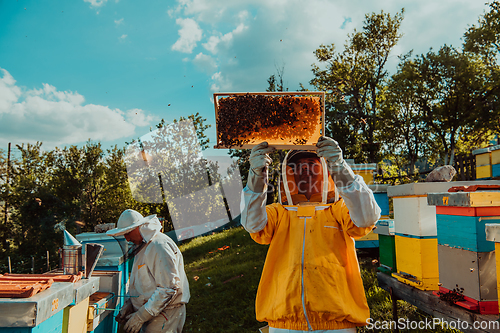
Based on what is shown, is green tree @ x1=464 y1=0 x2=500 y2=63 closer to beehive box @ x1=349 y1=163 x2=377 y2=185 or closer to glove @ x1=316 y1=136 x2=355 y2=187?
beehive box @ x1=349 y1=163 x2=377 y2=185

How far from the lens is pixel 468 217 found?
97.2 inches

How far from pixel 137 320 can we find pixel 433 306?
2.90 m

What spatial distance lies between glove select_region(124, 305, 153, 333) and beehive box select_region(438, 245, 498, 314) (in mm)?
2851

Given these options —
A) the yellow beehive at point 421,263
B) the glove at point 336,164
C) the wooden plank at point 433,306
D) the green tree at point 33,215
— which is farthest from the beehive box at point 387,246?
the green tree at point 33,215

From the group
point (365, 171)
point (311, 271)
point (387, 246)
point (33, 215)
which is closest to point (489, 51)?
point (365, 171)

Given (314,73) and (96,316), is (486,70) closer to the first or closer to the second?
(314,73)

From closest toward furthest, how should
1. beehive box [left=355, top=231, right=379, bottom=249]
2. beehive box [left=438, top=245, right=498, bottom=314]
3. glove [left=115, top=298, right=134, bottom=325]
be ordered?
beehive box [left=438, top=245, right=498, bottom=314] < glove [left=115, top=298, right=134, bottom=325] < beehive box [left=355, top=231, right=379, bottom=249]

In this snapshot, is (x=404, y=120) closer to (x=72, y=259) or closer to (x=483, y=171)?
(x=483, y=171)

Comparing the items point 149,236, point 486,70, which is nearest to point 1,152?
point 149,236

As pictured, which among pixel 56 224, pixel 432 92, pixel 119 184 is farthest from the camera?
pixel 119 184

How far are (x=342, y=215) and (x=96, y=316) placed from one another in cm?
225

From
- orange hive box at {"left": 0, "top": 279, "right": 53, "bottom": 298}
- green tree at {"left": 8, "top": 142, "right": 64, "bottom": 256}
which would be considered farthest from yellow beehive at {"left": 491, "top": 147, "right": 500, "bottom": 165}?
green tree at {"left": 8, "top": 142, "right": 64, "bottom": 256}

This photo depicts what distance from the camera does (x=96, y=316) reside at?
2535 mm

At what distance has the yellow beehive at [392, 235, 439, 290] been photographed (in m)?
3.18
